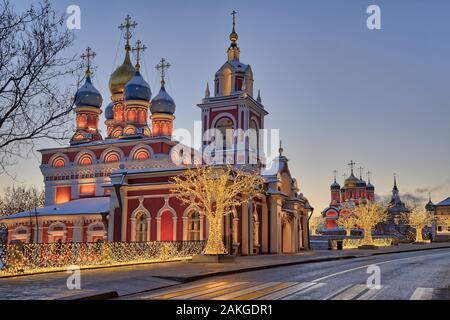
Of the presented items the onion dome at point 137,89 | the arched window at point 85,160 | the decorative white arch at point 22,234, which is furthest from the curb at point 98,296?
the onion dome at point 137,89

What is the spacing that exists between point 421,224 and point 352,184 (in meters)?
42.5

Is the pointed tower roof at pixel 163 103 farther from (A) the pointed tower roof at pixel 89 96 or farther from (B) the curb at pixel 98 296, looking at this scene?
(B) the curb at pixel 98 296

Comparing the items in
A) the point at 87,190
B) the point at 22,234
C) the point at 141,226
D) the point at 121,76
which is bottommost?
the point at 22,234

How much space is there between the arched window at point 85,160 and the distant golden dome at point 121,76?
8.04 m

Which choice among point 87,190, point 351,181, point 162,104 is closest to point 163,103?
point 162,104

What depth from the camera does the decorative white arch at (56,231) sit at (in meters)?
38.8

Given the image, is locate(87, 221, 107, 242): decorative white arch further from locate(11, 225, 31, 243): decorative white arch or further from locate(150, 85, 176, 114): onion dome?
locate(150, 85, 176, 114): onion dome

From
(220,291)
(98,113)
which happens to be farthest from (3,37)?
(98,113)

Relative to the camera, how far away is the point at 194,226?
103 feet

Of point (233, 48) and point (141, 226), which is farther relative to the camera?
point (233, 48)

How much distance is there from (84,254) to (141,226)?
11.0 metres

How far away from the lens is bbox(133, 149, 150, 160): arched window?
44925 millimetres

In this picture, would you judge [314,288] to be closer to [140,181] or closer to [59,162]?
[140,181]
